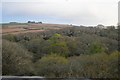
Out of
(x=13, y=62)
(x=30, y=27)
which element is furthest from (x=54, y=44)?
(x=13, y=62)

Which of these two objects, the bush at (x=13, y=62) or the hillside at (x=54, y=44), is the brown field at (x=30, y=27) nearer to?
→ the hillside at (x=54, y=44)

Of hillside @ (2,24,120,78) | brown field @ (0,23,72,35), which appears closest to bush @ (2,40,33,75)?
hillside @ (2,24,120,78)

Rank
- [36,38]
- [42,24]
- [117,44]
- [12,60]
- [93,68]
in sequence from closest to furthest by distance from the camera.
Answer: [93,68] < [12,60] < [117,44] < [42,24] < [36,38]

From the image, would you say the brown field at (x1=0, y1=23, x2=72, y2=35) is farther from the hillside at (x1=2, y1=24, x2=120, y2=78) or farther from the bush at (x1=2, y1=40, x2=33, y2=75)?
the bush at (x1=2, y1=40, x2=33, y2=75)

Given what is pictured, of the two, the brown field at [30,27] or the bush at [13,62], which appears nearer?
the bush at [13,62]

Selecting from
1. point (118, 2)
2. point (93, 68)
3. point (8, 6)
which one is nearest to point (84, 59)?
point (93, 68)

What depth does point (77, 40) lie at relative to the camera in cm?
845

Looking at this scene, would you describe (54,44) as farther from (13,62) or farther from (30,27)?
(13,62)

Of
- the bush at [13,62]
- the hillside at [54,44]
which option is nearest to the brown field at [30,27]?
the hillside at [54,44]

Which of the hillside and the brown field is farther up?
the brown field

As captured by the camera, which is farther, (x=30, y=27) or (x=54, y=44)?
(x=54, y=44)

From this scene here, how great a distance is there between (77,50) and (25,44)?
1.70m

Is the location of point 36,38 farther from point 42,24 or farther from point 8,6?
point 8,6

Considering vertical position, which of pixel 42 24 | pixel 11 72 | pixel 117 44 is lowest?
pixel 11 72
